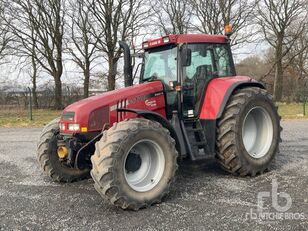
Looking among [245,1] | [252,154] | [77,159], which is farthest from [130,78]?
[245,1]

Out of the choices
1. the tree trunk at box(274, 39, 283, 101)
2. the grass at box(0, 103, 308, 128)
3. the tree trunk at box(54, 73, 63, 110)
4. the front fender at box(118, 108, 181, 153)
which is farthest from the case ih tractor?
the tree trunk at box(274, 39, 283, 101)

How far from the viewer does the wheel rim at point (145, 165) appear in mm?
5137

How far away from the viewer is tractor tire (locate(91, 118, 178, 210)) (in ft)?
15.2

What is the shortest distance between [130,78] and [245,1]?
27492mm

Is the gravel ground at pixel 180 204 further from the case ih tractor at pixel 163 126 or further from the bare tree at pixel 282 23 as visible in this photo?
the bare tree at pixel 282 23

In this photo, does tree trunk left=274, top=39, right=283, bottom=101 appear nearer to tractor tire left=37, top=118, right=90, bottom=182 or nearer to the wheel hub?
tractor tire left=37, top=118, right=90, bottom=182

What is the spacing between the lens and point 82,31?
28938mm

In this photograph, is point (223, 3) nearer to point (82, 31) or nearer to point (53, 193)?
point (82, 31)

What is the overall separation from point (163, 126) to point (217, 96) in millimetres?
1192

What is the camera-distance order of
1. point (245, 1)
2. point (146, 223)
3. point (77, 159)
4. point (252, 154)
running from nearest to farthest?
1. point (146, 223)
2. point (77, 159)
3. point (252, 154)
4. point (245, 1)

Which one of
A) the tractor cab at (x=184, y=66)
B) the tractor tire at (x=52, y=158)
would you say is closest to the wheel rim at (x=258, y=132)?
the tractor cab at (x=184, y=66)

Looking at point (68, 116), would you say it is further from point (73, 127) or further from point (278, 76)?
point (278, 76)

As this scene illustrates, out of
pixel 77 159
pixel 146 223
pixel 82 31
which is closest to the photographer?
pixel 146 223

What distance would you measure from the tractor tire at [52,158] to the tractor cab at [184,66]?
5.96 ft
